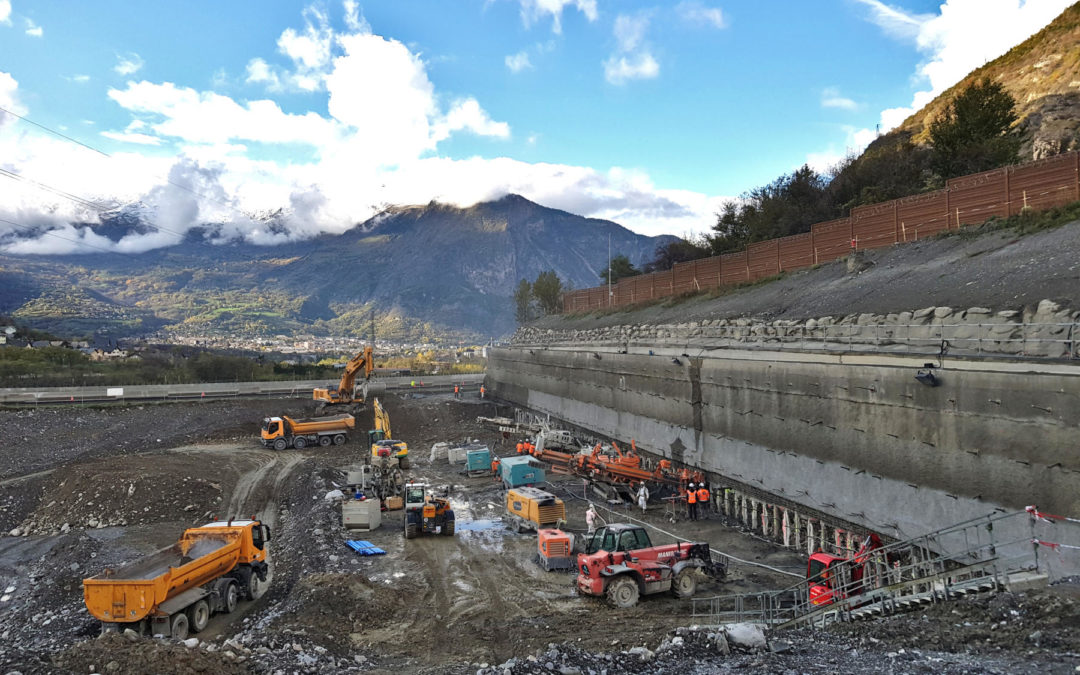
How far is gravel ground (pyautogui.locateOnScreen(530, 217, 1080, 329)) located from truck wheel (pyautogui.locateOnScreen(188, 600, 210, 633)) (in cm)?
2146

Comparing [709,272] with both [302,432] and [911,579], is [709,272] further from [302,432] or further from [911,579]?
[911,579]

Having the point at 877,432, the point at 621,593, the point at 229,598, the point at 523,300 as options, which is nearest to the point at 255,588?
the point at 229,598

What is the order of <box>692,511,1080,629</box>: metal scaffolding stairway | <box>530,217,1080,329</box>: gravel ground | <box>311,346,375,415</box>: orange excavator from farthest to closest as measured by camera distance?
<box>311,346,375,415</box>: orange excavator, <box>530,217,1080,329</box>: gravel ground, <box>692,511,1080,629</box>: metal scaffolding stairway

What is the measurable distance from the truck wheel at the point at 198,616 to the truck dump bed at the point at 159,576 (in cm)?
43

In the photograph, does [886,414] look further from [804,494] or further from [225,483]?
[225,483]

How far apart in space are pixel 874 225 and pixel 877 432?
1678 cm

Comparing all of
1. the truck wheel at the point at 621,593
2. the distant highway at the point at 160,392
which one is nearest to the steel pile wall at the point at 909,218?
the truck wheel at the point at 621,593

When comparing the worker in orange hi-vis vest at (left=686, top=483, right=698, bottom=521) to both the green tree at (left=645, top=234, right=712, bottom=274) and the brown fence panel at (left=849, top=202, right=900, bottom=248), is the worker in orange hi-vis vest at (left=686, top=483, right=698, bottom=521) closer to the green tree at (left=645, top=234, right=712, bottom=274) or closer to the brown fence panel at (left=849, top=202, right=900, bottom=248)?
the brown fence panel at (left=849, top=202, right=900, bottom=248)

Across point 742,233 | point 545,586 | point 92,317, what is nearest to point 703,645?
point 545,586

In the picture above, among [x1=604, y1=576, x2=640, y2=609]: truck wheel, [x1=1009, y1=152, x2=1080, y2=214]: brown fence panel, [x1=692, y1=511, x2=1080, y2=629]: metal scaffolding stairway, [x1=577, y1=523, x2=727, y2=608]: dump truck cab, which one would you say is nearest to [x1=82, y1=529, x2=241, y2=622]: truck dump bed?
[x1=577, y1=523, x2=727, y2=608]: dump truck cab

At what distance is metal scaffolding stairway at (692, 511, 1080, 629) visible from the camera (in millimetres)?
10547

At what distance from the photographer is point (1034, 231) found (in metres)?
22.4

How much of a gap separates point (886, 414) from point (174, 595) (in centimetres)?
1801

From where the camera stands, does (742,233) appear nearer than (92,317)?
Yes
